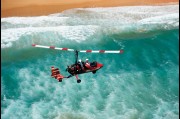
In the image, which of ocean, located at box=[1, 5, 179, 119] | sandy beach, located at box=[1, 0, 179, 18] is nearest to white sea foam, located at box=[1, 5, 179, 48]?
ocean, located at box=[1, 5, 179, 119]

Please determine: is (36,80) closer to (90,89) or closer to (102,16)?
(90,89)

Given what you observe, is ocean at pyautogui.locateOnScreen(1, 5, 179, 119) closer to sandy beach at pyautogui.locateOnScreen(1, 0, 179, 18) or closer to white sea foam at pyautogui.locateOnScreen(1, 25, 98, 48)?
white sea foam at pyautogui.locateOnScreen(1, 25, 98, 48)

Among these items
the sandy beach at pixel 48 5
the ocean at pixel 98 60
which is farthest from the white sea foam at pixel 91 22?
the sandy beach at pixel 48 5

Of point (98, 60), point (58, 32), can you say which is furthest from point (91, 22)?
point (98, 60)

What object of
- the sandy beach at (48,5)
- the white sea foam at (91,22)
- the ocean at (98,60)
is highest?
the sandy beach at (48,5)

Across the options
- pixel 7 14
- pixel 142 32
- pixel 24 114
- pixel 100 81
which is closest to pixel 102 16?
pixel 142 32

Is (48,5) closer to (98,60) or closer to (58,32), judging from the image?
(58,32)

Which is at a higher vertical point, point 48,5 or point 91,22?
point 48,5

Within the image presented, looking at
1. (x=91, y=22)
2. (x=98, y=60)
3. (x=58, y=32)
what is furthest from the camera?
(x=91, y=22)

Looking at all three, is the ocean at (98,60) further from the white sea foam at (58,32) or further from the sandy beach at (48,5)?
the sandy beach at (48,5)
